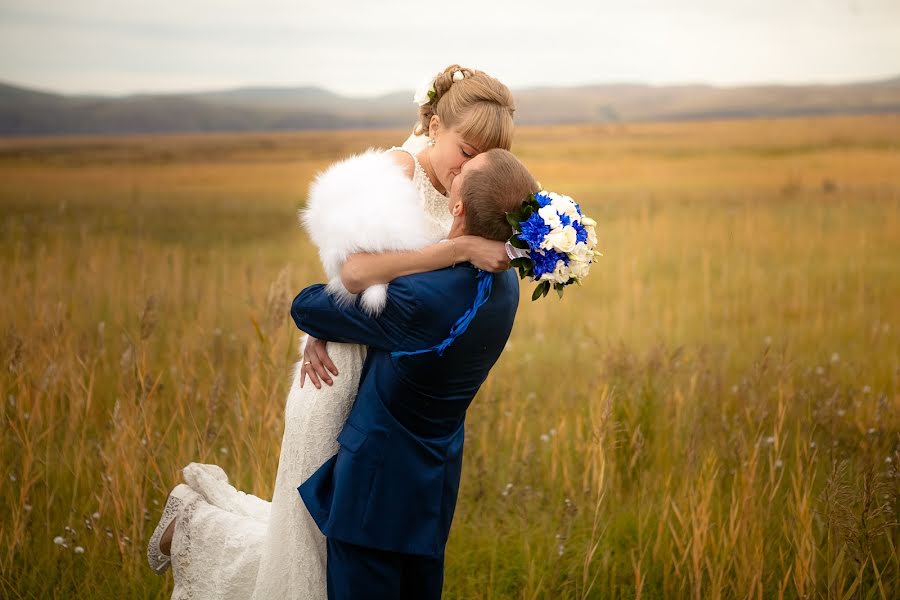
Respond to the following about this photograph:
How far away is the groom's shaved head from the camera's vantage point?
84.3 inches

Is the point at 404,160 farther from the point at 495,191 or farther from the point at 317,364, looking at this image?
the point at 317,364

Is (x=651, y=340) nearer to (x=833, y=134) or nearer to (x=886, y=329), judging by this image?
(x=886, y=329)

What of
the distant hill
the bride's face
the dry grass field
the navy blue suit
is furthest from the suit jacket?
the distant hill

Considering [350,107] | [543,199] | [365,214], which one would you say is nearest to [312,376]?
[365,214]

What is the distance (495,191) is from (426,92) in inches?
29.7

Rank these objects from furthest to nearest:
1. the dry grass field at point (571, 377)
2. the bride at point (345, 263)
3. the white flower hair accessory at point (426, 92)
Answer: the dry grass field at point (571, 377), the white flower hair accessory at point (426, 92), the bride at point (345, 263)

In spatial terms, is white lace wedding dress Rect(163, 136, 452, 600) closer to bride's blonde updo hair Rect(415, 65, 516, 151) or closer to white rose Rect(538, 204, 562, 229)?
bride's blonde updo hair Rect(415, 65, 516, 151)

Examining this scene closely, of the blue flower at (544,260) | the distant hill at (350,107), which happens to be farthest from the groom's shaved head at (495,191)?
the distant hill at (350,107)

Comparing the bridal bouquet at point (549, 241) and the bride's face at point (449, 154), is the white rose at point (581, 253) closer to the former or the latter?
the bridal bouquet at point (549, 241)

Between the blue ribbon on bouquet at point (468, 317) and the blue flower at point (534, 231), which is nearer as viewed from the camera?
the blue flower at point (534, 231)

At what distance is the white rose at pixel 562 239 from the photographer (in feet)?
6.80

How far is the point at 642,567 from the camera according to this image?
3564 millimetres

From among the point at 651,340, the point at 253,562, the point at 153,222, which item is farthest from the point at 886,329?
the point at 153,222

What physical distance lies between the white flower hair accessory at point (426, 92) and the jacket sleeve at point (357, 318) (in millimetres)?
778
